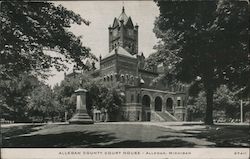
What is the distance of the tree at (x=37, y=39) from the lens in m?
3.76

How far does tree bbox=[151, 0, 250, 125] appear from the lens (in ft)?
14.2

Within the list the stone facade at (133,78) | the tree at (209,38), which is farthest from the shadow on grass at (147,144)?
the tree at (209,38)

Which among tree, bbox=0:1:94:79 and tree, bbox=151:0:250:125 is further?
tree, bbox=151:0:250:125

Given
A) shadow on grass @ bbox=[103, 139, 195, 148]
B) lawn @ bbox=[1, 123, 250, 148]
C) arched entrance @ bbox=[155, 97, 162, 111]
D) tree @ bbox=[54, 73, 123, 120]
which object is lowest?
shadow on grass @ bbox=[103, 139, 195, 148]

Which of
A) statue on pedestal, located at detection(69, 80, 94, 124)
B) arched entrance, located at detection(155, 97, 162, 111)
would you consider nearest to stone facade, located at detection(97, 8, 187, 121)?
arched entrance, located at detection(155, 97, 162, 111)

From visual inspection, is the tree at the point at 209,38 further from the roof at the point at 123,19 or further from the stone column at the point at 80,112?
the stone column at the point at 80,112

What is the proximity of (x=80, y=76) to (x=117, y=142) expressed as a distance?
157cm

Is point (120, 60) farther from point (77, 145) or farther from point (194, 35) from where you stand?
point (77, 145)

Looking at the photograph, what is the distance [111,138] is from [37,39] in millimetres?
1558

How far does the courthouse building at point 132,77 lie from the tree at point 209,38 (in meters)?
0.59

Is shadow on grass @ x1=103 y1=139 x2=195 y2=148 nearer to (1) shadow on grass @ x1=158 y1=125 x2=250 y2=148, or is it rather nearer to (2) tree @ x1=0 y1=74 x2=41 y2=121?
(1) shadow on grass @ x1=158 y1=125 x2=250 y2=148

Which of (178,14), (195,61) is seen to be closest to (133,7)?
(178,14)

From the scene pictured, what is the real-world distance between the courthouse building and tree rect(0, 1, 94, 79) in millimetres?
560

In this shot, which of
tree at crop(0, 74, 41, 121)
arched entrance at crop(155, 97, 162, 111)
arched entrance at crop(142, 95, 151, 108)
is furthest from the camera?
arched entrance at crop(142, 95, 151, 108)
